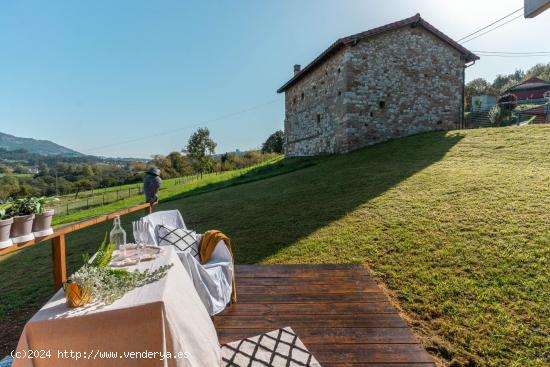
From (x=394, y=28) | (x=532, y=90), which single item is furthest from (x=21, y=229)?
(x=532, y=90)

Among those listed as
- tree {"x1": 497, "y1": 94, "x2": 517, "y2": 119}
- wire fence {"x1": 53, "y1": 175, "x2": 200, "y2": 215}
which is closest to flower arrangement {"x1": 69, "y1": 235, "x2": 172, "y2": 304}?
tree {"x1": 497, "y1": 94, "x2": 517, "y2": 119}

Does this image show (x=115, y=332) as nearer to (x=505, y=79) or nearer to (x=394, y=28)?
(x=394, y=28)

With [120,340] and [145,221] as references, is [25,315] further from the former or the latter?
[120,340]

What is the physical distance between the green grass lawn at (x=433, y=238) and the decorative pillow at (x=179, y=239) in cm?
156

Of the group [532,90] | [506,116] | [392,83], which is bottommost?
[506,116]

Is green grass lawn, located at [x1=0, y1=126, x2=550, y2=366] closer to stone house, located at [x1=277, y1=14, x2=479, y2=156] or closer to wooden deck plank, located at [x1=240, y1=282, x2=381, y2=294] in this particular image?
wooden deck plank, located at [x1=240, y1=282, x2=381, y2=294]

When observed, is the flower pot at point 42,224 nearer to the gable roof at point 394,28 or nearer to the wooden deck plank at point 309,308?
the wooden deck plank at point 309,308

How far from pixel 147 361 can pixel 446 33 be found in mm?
15748

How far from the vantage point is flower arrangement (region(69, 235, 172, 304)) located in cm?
135

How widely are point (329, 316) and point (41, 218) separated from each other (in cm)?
210

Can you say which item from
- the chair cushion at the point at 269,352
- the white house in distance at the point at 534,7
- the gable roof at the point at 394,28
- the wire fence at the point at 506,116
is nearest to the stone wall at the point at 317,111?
the gable roof at the point at 394,28

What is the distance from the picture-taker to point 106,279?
1.43 meters

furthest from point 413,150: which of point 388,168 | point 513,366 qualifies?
point 513,366

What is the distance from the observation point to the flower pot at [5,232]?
150 centimetres
